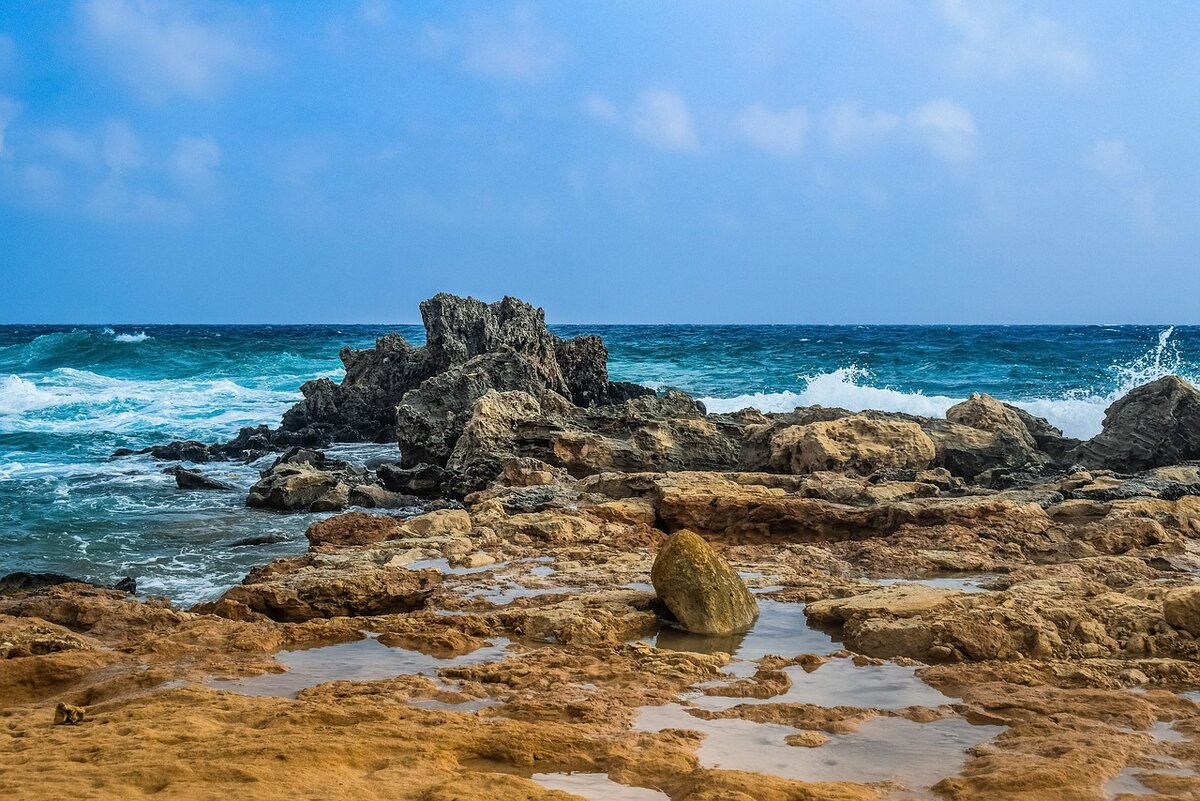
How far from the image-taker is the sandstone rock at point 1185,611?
4.66 meters

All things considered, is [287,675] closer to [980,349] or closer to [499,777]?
[499,777]

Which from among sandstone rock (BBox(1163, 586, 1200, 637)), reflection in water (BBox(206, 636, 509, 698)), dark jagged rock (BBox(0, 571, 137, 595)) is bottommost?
dark jagged rock (BBox(0, 571, 137, 595))

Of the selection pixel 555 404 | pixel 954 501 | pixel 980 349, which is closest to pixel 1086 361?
pixel 980 349

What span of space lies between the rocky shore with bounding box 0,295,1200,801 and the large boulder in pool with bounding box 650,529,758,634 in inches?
0.5

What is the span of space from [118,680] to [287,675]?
77cm

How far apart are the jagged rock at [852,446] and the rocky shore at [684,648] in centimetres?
3

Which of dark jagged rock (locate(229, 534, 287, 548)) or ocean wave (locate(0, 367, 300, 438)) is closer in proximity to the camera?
dark jagged rock (locate(229, 534, 287, 548))

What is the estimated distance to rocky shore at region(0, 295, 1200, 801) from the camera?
3.33 metres

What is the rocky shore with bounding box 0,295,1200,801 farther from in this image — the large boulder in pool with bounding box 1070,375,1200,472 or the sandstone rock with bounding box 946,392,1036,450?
the sandstone rock with bounding box 946,392,1036,450

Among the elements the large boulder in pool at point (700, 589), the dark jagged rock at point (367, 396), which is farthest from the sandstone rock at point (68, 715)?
the dark jagged rock at point (367, 396)

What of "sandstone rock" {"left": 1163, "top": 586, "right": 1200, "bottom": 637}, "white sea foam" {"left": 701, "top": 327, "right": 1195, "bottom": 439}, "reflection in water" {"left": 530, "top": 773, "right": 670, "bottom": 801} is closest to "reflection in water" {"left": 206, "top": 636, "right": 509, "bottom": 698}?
"reflection in water" {"left": 530, "top": 773, "right": 670, "bottom": 801}

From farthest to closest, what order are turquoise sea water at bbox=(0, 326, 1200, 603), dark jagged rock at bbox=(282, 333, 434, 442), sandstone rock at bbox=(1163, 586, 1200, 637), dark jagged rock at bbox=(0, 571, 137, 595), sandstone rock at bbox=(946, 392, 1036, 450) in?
1. dark jagged rock at bbox=(282, 333, 434, 442)
2. sandstone rock at bbox=(946, 392, 1036, 450)
3. turquoise sea water at bbox=(0, 326, 1200, 603)
4. dark jagged rock at bbox=(0, 571, 137, 595)
5. sandstone rock at bbox=(1163, 586, 1200, 637)

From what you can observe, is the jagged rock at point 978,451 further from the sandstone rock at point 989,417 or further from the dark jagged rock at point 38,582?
the dark jagged rock at point 38,582

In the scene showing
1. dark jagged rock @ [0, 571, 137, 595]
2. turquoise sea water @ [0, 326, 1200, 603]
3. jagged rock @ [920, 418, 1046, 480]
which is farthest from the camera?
jagged rock @ [920, 418, 1046, 480]
